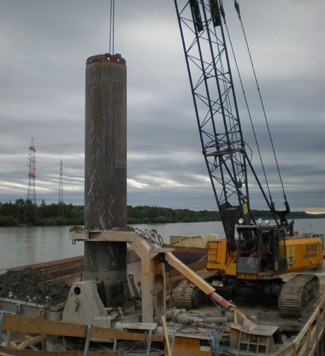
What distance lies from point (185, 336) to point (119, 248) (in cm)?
222

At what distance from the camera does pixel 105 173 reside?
340 inches

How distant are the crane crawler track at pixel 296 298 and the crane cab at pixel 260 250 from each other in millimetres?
690

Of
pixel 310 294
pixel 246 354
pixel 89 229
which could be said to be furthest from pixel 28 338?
pixel 310 294

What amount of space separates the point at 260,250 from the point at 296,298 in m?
1.59

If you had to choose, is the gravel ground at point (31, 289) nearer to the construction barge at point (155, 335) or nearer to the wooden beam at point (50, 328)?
the construction barge at point (155, 335)

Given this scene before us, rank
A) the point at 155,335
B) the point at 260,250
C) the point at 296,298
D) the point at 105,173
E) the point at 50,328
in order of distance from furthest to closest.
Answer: the point at 260,250, the point at 296,298, the point at 105,173, the point at 155,335, the point at 50,328

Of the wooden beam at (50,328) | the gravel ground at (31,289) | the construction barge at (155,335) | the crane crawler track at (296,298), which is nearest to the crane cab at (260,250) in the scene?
the crane crawler track at (296,298)

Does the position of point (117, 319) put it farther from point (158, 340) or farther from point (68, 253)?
point (68, 253)

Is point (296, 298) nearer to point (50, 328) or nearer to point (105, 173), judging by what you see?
point (105, 173)

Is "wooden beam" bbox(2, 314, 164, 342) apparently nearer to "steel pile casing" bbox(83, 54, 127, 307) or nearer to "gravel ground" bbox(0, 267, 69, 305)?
"steel pile casing" bbox(83, 54, 127, 307)

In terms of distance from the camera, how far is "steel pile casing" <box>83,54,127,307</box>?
8.58m

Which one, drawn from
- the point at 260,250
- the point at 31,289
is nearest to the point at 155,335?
the point at 31,289

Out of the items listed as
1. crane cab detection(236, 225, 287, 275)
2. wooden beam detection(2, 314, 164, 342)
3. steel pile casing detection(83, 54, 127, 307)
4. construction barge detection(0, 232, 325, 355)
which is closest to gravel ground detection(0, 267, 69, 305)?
construction barge detection(0, 232, 325, 355)

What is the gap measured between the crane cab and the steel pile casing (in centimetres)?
446
